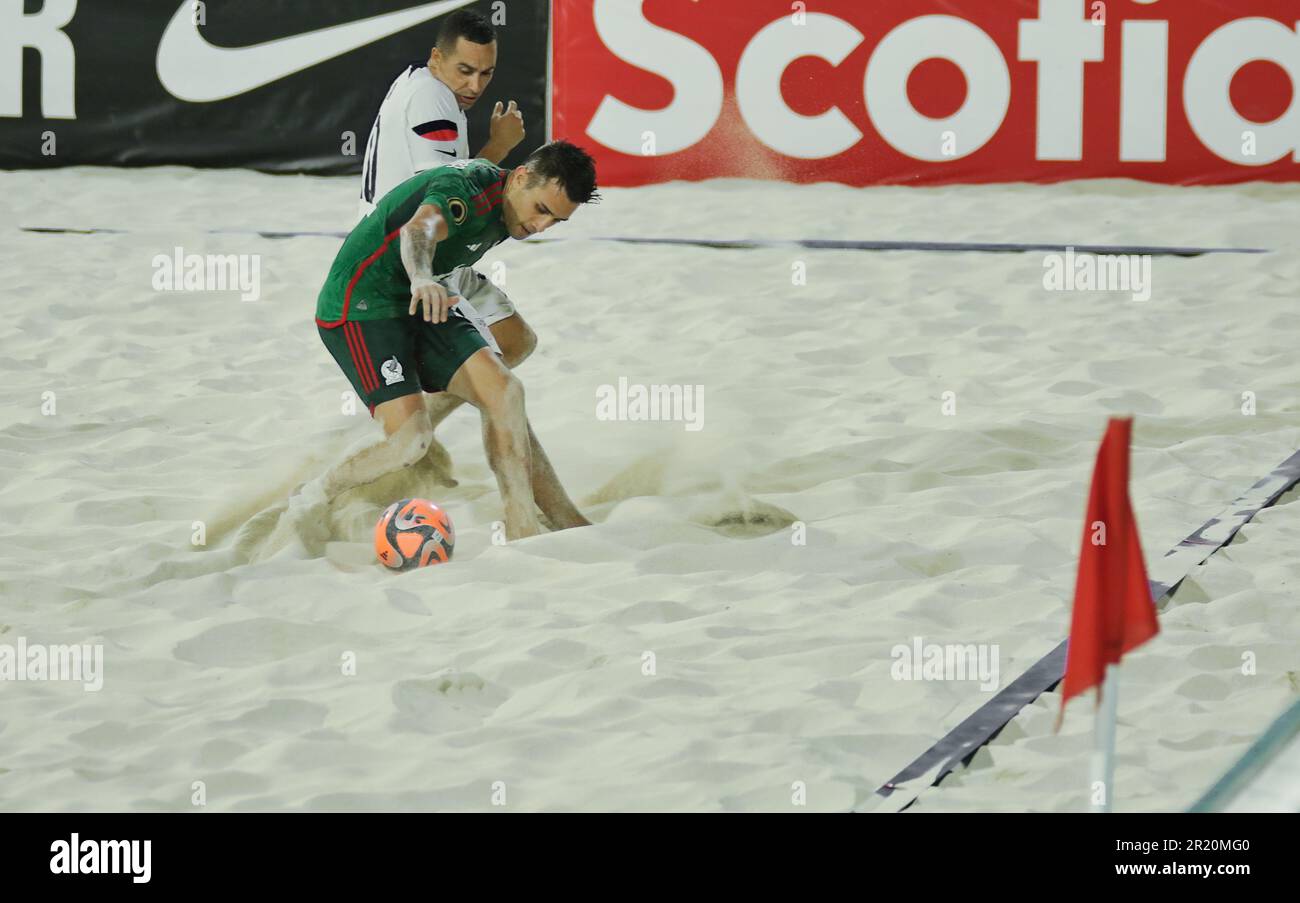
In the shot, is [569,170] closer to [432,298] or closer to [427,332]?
[432,298]

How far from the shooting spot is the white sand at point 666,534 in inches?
132

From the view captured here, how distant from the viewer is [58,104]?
10570mm

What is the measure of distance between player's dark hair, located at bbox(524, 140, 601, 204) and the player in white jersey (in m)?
0.66

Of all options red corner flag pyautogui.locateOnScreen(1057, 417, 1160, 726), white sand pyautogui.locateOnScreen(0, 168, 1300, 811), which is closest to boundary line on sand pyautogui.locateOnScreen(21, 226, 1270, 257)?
white sand pyautogui.locateOnScreen(0, 168, 1300, 811)

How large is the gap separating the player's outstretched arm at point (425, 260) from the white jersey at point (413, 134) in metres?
0.70

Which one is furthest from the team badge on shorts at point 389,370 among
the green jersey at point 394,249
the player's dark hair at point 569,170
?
the player's dark hair at point 569,170

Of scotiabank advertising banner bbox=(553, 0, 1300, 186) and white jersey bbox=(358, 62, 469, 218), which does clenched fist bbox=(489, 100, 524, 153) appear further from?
scotiabank advertising banner bbox=(553, 0, 1300, 186)

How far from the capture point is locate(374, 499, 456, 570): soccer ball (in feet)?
15.0

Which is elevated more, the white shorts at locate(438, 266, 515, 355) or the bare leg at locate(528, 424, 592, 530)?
the white shorts at locate(438, 266, 515, 355)

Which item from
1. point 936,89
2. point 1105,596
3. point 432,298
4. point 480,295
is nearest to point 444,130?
point 480,295

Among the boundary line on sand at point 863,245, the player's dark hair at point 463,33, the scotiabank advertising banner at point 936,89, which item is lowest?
the boundary line on sand at point 863,245

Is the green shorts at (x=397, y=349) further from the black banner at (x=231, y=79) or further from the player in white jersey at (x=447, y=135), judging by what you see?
the black banner at (x=231, y=79)
